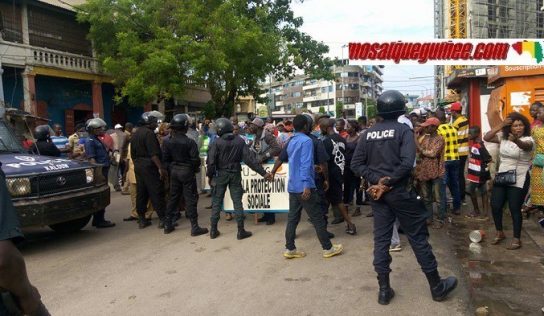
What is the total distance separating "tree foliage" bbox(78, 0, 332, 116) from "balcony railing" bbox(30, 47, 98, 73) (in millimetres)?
680

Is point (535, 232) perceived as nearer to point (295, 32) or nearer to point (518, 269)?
point (518, 269)

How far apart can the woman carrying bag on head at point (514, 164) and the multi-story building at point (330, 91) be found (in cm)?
7935

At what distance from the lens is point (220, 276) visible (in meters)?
5.09

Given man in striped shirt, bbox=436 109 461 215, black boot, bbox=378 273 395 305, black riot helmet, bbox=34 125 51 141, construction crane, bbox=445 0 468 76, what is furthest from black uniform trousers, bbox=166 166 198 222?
construction crane, bbox=445 0 468 76

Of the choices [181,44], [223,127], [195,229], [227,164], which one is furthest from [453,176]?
[181,44]

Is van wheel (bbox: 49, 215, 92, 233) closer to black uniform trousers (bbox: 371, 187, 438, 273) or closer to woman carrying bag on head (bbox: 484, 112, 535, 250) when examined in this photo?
black uniform trousers (bbox: 371, 187, 438, 273)

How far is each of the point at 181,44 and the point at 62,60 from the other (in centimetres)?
564

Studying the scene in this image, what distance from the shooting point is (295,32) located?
22.9 metres

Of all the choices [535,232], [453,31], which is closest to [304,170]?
[535,232]

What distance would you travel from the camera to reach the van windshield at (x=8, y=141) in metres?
6.77

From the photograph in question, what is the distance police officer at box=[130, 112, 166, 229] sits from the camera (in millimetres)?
7359

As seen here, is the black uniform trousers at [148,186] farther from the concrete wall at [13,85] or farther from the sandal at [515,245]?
the concrete wall at [13,85]

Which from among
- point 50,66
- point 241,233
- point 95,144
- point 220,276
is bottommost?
point 220,276

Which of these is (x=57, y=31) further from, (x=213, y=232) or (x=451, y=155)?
(x=451, y=155)
